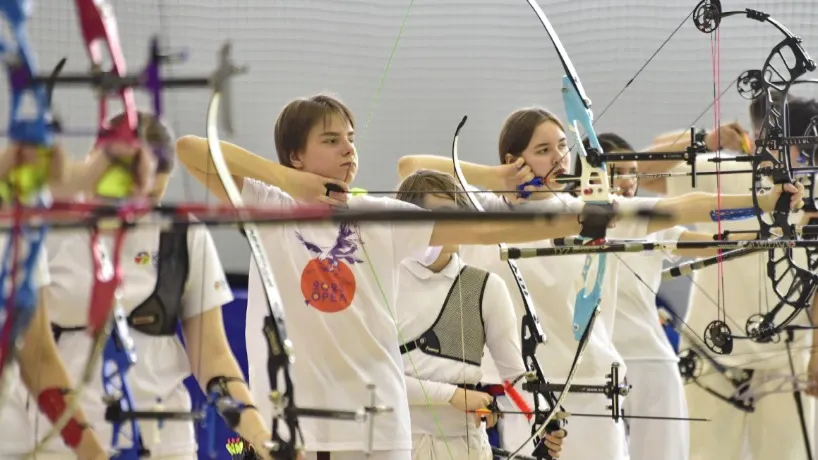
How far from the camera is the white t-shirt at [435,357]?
2688 mm

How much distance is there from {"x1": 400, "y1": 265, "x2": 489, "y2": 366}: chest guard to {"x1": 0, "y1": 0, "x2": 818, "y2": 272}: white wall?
0.66m

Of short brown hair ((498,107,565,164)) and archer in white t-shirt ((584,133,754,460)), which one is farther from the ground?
short brown hair ((498,107,565,164))

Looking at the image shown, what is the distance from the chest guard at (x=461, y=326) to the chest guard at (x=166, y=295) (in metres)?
0.74

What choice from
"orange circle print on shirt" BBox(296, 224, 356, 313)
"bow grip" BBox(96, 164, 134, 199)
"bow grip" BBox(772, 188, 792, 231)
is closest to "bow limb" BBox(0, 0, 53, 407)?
"bow grip" BBox(96, 164, 134, 199)

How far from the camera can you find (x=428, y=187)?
2715 mm

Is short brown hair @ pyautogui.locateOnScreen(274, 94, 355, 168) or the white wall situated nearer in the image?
short brown hair @ pyautogui.locateOnScreen(274, 94, 355, 168)

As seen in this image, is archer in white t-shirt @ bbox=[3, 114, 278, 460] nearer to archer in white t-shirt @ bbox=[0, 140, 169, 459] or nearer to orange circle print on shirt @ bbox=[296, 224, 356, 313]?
archer in white t-shirt @ bbox=[0, 140, 169, 459]

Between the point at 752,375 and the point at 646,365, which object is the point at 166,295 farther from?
the point at 752,375

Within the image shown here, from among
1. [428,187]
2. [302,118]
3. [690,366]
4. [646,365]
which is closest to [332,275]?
[302,118]

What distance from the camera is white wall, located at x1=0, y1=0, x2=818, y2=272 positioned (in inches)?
126

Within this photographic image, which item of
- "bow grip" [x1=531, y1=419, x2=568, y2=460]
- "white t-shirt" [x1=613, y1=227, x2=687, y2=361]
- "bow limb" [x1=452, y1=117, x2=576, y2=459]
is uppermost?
"white t-shirt" [x1=613, y1=227, x2=687, y2=361]

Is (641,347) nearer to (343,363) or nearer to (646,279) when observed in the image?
(646,279)

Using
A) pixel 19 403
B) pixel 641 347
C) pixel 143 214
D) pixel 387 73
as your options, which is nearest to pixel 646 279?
pixel 641 347

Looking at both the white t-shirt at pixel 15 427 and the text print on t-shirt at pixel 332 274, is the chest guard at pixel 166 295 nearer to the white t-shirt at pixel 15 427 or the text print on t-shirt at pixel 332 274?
the white t-shirt at pixel 15 427
